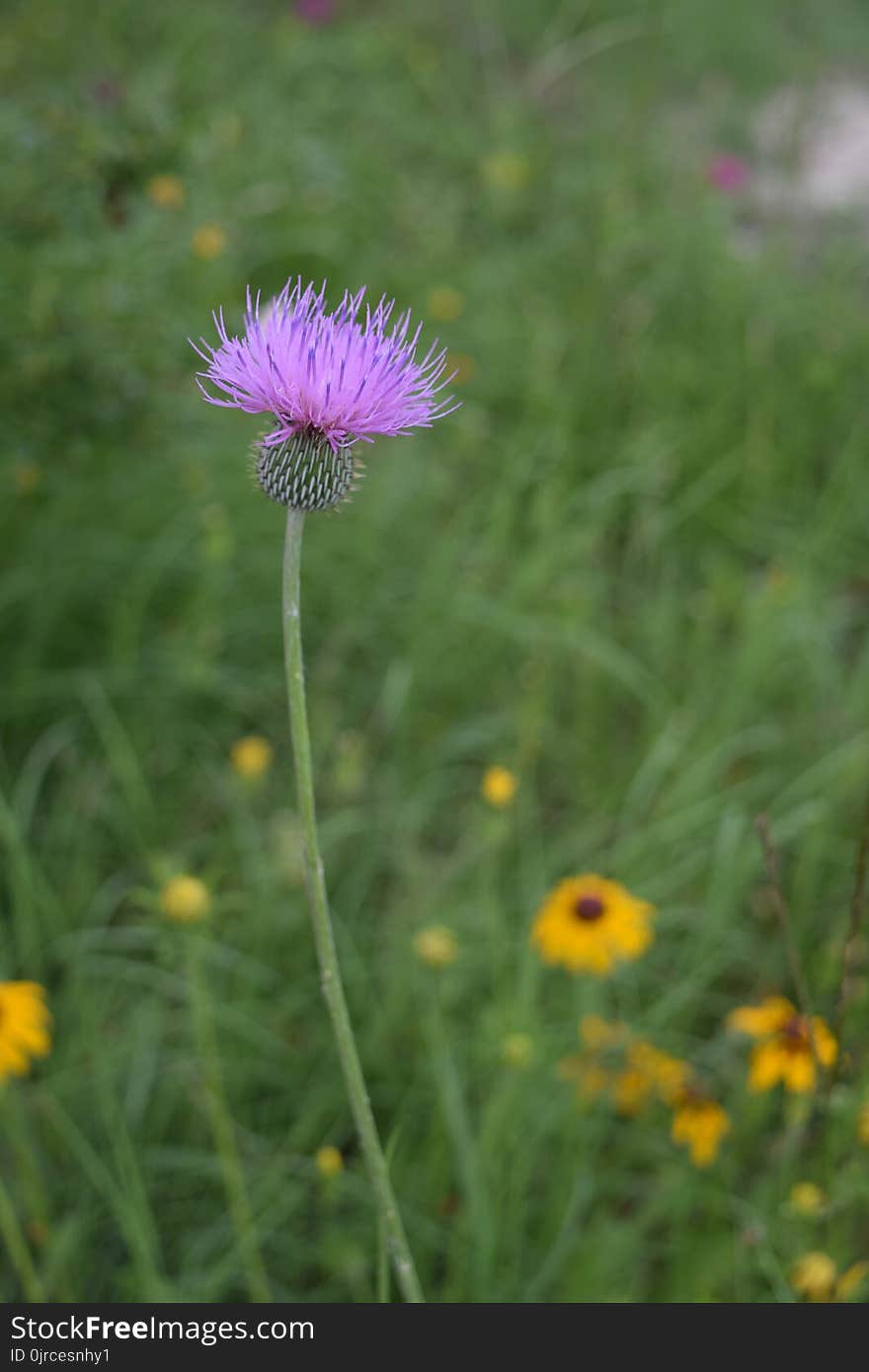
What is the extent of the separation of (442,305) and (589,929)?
213cm

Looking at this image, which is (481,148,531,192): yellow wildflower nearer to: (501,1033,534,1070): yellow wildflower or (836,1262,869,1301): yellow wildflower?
(501,1033,534,1070): yellow wildflower

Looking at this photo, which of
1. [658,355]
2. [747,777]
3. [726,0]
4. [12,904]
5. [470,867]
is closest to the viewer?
[12,904]

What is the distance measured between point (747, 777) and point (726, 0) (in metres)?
4.60

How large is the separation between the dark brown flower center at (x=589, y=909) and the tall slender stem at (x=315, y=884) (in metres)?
0.73

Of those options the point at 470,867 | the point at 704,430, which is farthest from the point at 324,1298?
the point at 704,430

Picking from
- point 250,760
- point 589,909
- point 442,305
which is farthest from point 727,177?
point 589,909

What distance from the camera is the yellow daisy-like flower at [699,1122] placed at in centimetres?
160

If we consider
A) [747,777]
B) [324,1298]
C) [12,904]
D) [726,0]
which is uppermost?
[726,0]

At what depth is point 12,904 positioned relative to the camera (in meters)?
2.02

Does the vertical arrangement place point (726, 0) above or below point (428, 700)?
above

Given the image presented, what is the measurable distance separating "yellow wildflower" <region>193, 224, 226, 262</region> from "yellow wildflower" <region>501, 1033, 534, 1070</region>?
182cm

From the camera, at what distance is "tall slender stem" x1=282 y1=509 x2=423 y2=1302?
80 cm

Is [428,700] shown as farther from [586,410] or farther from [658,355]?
[658,355]

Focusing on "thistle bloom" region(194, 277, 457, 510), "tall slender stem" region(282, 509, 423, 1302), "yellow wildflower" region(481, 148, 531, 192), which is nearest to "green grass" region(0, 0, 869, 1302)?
"tall slender stem" region(282, 509, 423, 1302)
